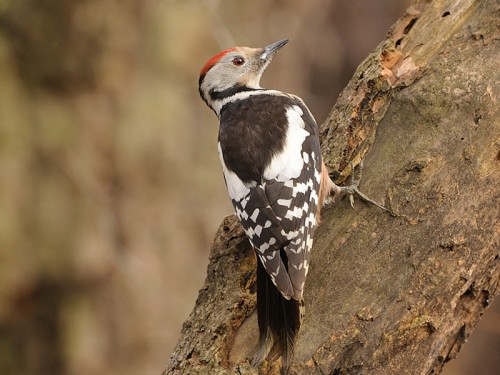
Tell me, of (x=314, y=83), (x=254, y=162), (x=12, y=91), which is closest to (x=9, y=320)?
(x=12, y=91)

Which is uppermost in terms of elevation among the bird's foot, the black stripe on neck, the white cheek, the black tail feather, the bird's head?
the bird's head

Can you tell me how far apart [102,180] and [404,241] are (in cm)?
372

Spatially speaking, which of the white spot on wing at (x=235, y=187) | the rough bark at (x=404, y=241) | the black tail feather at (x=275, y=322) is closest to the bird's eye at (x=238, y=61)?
the white spot on wing at (x=235, y=187)

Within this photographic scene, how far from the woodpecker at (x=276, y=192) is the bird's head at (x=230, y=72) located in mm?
359

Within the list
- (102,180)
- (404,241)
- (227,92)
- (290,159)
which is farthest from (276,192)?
(102,180)

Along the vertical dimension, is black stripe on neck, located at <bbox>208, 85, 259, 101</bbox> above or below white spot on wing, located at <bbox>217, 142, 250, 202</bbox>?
above

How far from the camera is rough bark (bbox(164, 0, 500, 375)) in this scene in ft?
9.12

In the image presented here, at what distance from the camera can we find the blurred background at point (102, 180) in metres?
5.91

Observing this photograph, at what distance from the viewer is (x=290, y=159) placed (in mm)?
3299

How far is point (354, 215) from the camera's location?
3043 mm

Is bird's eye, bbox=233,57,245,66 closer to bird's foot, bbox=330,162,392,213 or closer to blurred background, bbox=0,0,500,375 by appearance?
bird's foot, bbox=330,162,392,213

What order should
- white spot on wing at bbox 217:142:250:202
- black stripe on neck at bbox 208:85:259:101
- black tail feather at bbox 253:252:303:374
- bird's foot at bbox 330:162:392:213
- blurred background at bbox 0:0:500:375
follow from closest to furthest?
1. black tail feather at bbox 253:252:303:374
2. bird's foot at bbox 330:162:392:213
3. white spot on wing at bbox 217:142:250:202
4. black stripe on neck at bbox 208:85:259:101
5. blurred background at bbox 0:0:500:375

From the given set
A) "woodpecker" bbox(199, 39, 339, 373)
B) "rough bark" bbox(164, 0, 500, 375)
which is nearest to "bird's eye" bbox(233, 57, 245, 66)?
"woodpecker" bbox(199, 39, 339, 373)

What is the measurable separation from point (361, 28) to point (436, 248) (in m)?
6.63
